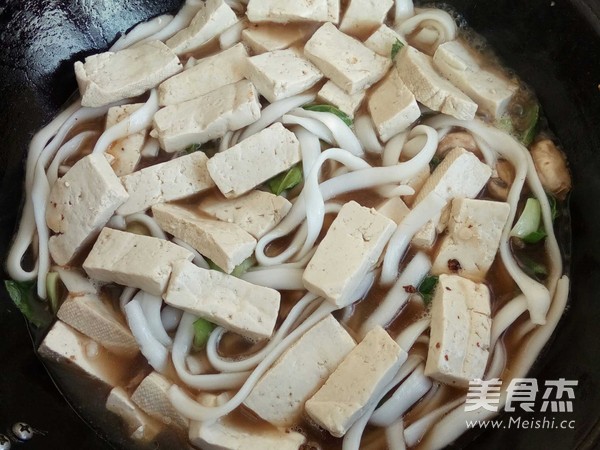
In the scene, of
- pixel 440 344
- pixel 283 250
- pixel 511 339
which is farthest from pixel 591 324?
pixel 283 250

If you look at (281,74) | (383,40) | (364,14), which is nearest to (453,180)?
(383,40)

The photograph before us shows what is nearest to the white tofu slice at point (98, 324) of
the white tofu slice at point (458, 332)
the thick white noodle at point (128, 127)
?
the thick white noodle at point (128, 127)

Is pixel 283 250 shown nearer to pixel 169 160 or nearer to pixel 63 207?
pixel 169 160

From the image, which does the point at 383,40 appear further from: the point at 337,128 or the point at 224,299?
the point at 224,299

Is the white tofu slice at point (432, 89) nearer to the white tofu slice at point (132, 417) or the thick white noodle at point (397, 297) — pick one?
the thick white noodle at point (397, 297)

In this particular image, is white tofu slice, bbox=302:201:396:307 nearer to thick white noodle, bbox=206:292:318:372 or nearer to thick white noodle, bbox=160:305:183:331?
thick white noodle, bbox=206:292:318:372

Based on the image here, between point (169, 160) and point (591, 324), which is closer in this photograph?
point (591, 324)
